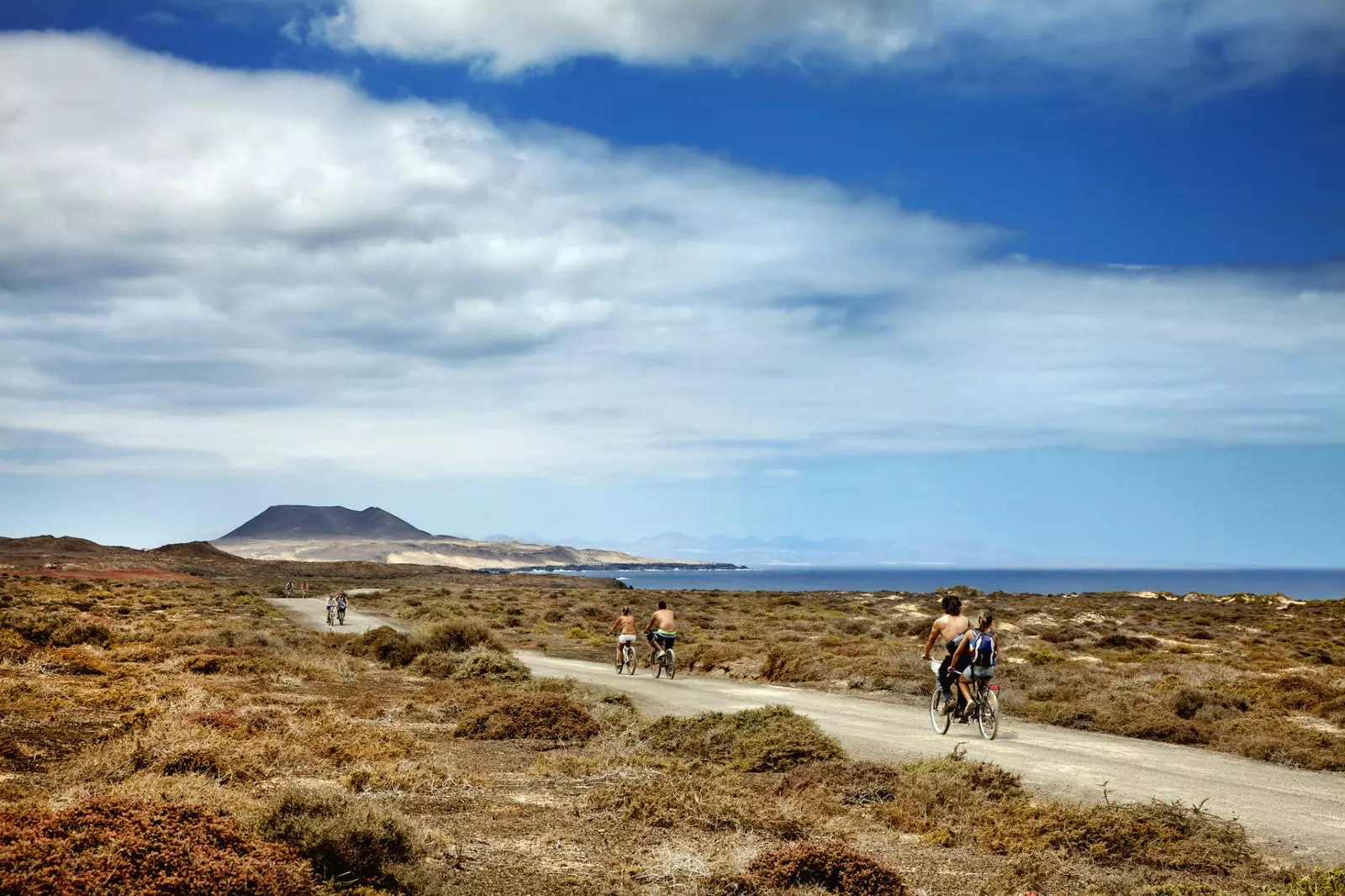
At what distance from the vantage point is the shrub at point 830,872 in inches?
314

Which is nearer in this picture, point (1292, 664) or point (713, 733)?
point (713, 733)

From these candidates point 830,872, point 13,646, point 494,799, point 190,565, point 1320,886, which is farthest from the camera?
point 190,565

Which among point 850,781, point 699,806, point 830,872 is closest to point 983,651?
point 850,781

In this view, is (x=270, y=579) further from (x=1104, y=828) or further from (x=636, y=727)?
(x=1104, y=828)

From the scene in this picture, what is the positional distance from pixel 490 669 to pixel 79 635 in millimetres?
10904

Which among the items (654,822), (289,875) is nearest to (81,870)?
(289,875)

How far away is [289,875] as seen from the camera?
6.78 m

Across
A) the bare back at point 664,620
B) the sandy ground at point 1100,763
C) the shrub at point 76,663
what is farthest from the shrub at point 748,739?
the shrub at point 76,663

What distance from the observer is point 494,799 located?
11.3 m

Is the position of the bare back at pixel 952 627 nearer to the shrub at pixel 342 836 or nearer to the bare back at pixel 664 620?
the shrub at pixel 342 836

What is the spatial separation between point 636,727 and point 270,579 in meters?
105

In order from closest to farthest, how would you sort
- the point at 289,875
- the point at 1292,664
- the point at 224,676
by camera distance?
the point at 289,875
the point at 224,676
the point at 1292,664

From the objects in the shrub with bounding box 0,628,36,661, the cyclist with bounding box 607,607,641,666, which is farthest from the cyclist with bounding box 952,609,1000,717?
the shrub with bounding box 0,628,36,661

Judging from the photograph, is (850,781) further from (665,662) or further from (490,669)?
(665,662)
